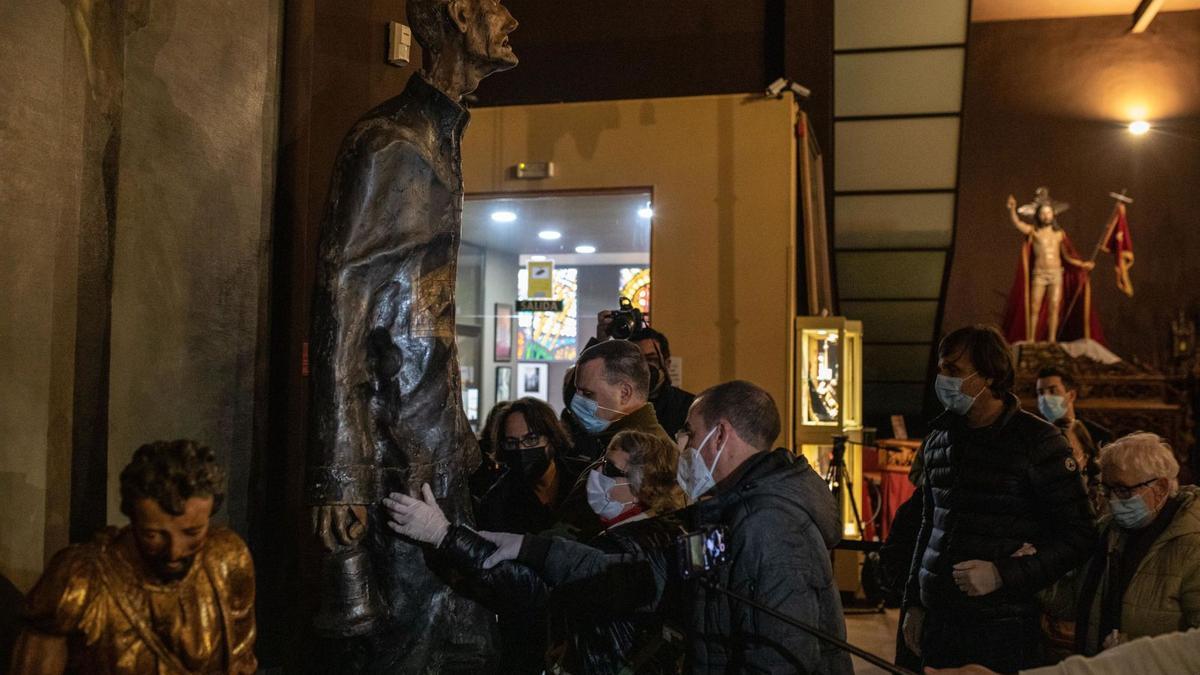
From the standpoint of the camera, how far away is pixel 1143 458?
3010 millimetres

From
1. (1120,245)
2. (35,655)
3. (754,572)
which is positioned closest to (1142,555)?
(754,572)

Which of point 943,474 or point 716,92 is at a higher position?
point 716,92

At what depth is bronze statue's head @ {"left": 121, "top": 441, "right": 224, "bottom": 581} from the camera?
1.78 metres

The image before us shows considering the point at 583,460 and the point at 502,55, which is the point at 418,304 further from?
the point at 583,460

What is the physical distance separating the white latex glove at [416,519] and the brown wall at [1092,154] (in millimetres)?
13065

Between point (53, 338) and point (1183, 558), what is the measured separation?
2.93 meters

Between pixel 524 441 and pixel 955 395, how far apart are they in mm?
1502

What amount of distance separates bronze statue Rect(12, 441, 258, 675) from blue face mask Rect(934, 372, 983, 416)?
7.46 feet

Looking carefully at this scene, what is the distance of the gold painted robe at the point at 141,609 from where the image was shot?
1.79 meters

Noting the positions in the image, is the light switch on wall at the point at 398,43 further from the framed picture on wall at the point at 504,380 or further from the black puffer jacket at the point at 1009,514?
the framed picture on wall at the point at 504,380

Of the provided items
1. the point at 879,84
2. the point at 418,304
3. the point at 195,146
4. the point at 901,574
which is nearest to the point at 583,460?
the point at 901,574

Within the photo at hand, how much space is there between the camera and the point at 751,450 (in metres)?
2.53

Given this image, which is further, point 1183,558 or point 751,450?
point 1183,558

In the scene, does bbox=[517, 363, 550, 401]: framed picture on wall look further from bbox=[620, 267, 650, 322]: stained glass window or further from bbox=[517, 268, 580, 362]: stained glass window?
bbox=[620, 267, 650, 322]: stained glass window
